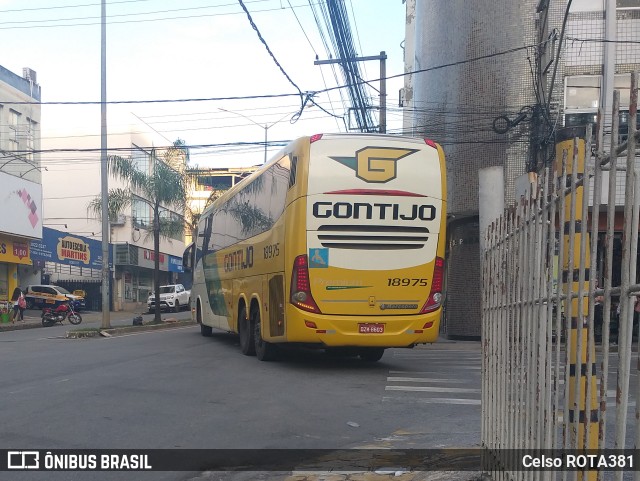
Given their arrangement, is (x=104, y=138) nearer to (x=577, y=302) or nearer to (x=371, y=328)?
(x=371, y=328)

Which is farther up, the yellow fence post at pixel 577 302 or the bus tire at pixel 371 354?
the yellow fence post at pixel 577 302

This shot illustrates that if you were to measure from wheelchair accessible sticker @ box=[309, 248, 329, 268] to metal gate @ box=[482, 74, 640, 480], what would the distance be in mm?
6418

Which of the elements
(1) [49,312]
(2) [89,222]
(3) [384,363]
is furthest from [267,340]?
(2) [89,222]

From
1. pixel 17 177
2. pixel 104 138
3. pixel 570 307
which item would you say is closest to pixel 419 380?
pixel 570 307

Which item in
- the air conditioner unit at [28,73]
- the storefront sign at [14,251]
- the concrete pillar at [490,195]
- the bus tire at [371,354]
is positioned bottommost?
the bus tire at [371,354]

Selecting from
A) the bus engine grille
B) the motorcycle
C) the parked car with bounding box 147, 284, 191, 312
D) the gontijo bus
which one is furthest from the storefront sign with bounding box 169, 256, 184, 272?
the bus engine grille

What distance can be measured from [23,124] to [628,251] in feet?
114

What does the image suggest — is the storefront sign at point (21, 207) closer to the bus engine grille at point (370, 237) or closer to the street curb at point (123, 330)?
the street curb at point (123, 330)

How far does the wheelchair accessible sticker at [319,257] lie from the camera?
10625 mm

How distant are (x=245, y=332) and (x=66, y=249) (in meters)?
27.5

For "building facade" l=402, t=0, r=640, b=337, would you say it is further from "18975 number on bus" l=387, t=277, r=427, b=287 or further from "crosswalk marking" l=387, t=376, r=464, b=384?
"crosswalk marking" l=387, t=376, r=464, b=384

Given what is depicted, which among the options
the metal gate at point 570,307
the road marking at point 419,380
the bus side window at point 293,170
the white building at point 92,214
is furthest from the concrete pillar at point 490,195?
the white building at point 92,214

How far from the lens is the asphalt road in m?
6.34

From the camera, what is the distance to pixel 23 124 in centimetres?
3256
